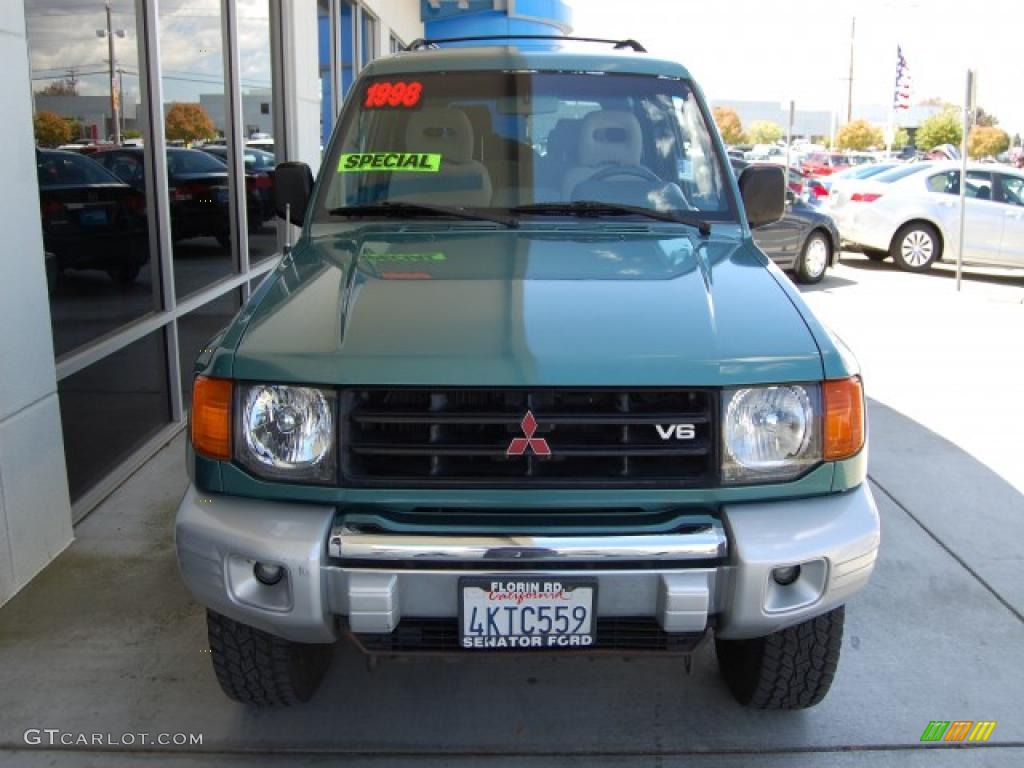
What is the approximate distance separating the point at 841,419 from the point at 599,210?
1355 mm

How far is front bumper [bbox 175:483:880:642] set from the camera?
8.59 feet

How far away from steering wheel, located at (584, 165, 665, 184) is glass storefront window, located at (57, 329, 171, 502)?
8.55ft

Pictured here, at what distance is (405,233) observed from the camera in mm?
3729

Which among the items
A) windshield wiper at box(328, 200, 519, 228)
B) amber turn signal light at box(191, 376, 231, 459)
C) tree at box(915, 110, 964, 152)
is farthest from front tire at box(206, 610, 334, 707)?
tree at box(915, 110, 964, 152)

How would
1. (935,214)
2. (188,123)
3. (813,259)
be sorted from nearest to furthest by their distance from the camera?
(188,123)
(813,259)
(935,214)

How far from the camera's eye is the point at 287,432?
2775mm

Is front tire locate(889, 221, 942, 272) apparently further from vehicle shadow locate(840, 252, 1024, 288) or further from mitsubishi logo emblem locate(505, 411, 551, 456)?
mitsubishi logo emblem locate(505, 411, 551, 456)

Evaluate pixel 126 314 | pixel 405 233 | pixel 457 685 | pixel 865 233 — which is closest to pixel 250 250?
pixel 126 314

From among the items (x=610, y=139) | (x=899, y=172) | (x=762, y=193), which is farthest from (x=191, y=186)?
(x=899, y=172)

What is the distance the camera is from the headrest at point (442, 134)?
13.2 feet

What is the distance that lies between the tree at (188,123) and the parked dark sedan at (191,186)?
10cm

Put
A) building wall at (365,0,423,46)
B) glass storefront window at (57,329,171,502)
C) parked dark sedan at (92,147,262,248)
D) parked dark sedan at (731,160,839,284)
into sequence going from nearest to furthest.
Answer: glass storefront window at (57,329,171,502) → parked dark sedan at (92,147,262,248) → parked dark sedan at (731,160,839,284) → building wall at (365,0,423,46)

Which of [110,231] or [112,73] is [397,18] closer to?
[112,73]

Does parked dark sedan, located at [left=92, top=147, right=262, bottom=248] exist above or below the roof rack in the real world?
below
